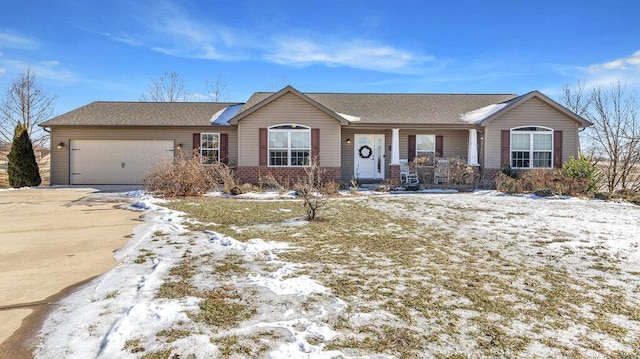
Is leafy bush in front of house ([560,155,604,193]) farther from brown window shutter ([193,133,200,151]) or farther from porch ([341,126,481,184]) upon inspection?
brown window shutter ([193,133,200,151])

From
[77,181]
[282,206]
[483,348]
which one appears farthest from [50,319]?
[77,181]

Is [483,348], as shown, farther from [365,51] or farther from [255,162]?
[365,51]

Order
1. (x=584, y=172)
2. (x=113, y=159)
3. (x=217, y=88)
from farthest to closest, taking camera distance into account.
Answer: (x=217, y=88) < (x=113, y=159) < (x=584, y=172)

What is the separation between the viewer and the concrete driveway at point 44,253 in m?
3.12

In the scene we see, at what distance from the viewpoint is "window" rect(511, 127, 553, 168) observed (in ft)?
52.9

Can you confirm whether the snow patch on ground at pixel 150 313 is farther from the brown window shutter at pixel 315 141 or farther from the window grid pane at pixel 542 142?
the window grid pane at pixel 542 142

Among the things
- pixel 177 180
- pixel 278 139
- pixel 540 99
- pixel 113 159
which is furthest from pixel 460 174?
pixel 113 159

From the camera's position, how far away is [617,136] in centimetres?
1617

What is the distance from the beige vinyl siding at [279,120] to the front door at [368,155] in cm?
198

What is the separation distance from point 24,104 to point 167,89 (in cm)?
1127

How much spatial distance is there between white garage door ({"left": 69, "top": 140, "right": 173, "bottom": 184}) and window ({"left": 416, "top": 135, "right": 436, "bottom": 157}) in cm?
1150

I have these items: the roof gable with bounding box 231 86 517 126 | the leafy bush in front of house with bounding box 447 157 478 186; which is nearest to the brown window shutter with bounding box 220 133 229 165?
the roof gable with bounding box 231 86 517 126

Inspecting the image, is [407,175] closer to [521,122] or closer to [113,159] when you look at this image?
[521,122]

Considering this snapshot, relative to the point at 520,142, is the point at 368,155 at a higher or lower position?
lower
